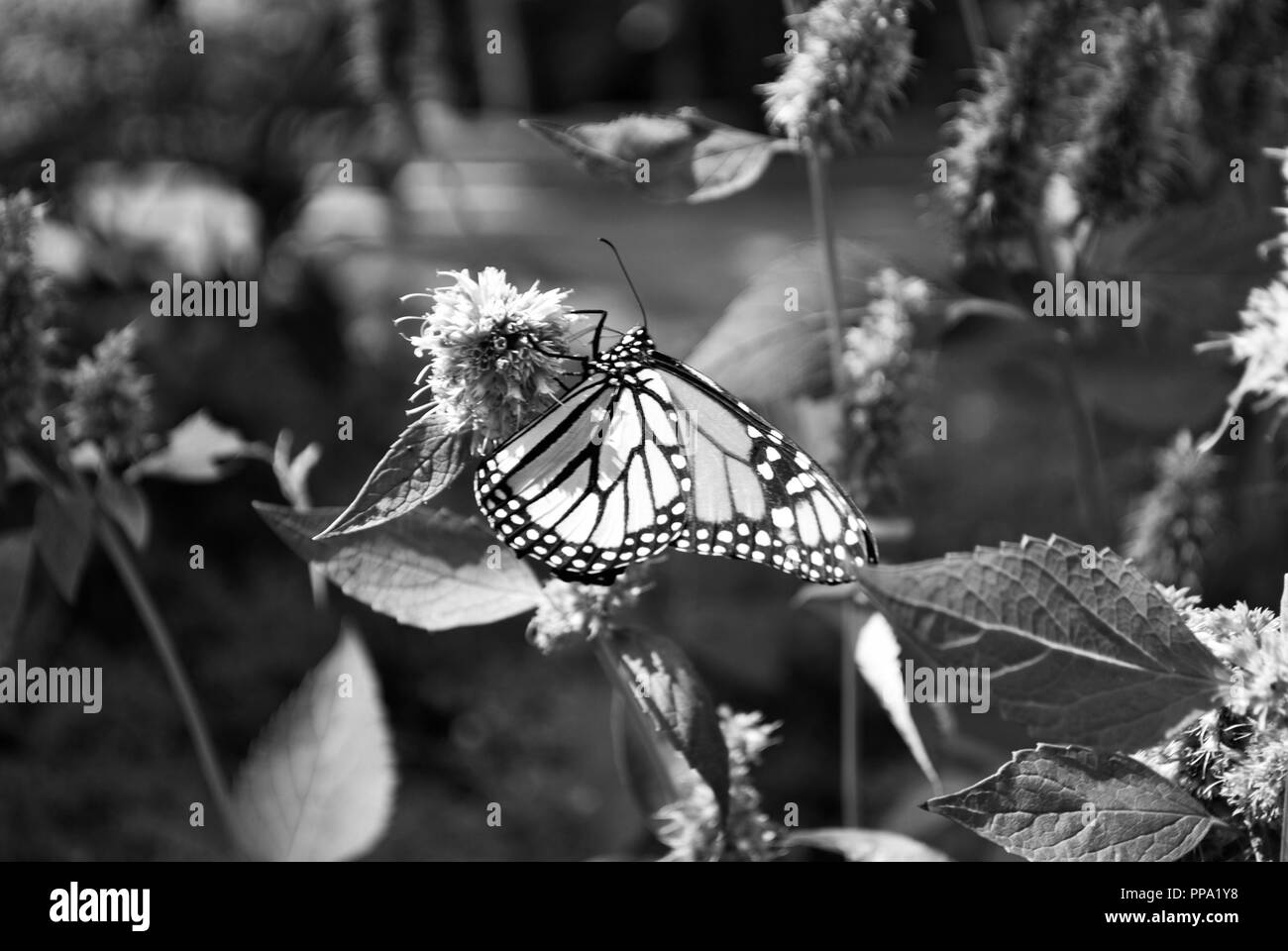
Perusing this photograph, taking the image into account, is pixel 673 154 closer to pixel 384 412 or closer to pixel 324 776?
pixel 324 776

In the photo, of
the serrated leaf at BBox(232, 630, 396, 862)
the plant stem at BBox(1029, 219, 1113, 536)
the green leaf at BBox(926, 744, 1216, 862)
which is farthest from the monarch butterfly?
the plant stem at BBox(1029, 219, 1113, 536)

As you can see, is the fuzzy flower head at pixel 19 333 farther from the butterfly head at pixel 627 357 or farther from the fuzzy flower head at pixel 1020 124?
the fuzzy flower head at pixel 1020 124

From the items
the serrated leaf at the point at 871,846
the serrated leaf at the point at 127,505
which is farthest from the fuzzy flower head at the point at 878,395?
the serrated leaf at the point at 127,505

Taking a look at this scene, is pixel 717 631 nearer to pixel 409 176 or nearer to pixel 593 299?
pixel 593 299

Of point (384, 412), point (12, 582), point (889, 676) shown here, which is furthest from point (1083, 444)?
point (384, 412)

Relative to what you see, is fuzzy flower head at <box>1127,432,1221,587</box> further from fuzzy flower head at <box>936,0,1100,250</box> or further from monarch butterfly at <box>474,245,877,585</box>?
monarch butterfly at <box>474,245,877,585</box>
